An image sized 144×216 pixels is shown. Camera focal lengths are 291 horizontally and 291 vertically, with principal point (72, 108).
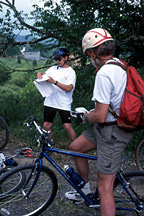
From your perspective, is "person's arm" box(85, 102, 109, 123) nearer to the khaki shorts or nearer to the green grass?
the khaki shorts

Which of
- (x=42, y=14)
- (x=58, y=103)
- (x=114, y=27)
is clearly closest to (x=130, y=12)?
(x=114, y=27)

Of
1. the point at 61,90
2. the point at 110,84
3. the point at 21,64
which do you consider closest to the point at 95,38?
the point at 110,84

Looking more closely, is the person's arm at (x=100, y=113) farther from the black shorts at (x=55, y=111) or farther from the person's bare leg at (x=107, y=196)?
the black shorts at (x=55, y=111)

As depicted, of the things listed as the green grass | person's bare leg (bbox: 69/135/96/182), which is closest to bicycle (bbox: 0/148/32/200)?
person's bare leg (bbox: 69/135/96/182)

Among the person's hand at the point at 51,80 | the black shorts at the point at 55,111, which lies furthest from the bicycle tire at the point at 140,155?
the person's hand at the point at 51,80

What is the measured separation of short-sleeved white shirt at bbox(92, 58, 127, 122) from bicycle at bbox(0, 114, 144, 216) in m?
0.74

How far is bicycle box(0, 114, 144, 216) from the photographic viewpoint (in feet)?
9.77

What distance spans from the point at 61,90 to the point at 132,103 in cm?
231

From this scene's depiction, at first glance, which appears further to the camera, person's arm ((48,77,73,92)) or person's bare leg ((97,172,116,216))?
person's arm ((48,77,73,92))

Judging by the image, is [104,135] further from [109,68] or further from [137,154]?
[137,154]

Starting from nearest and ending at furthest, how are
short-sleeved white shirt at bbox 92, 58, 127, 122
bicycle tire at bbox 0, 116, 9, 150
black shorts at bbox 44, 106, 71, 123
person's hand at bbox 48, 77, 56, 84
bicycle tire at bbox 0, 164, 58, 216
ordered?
1. short-sleeved white shirt at bbox 92, 58, 127, 122
2. bicycle tire at bbox 0, 164, 58, 216
3. person's hand at bbox 48, 77, 56, 84
4. black shorts at bbox 44, 106, 71, 123
5. bicycle tire at bbox 0, 116, 9, 150

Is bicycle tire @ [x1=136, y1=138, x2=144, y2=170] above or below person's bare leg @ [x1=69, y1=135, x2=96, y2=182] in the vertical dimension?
below

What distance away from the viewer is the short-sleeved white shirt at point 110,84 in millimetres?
2424

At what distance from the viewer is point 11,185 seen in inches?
129
